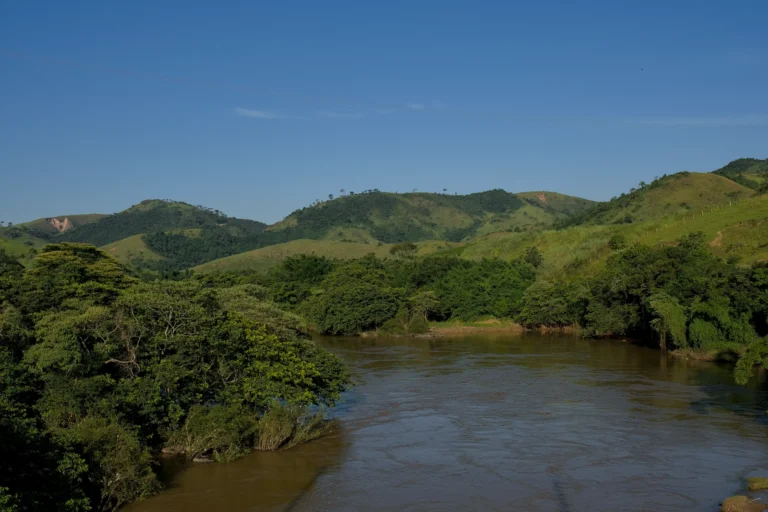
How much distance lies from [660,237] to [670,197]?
55.0m

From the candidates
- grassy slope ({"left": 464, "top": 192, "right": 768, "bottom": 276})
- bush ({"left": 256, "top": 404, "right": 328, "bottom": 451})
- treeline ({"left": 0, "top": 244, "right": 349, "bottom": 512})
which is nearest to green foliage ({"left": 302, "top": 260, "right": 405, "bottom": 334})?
grassy slope ({"left": 464, "top": 192, "right": 768, "bottom": 276})

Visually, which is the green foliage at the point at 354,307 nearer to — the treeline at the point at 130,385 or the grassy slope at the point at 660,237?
the grassy slope at the point at 660,237

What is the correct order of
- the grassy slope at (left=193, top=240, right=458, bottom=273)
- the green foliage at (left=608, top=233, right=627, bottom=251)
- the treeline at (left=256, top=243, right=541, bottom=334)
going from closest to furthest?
the treeline at (left=256, top=243, right=541, bottom=334)
the green foliage at (left=608, top=233, right=627, bottom=251)
the grassy slope at (left=193, top=240, right=458, bottom=273)

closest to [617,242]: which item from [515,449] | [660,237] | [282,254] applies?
[660,237]

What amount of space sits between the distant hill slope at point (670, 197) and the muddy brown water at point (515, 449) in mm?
86905

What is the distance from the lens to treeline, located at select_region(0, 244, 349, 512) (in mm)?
17578

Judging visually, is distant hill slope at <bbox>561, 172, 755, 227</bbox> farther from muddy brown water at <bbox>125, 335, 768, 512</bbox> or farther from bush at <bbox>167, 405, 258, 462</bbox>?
bush at <bbox>167, 405, 258, 462</bbox>

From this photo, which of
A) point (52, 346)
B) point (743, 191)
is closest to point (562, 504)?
point (52, 346)

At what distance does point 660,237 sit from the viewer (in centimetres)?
7781

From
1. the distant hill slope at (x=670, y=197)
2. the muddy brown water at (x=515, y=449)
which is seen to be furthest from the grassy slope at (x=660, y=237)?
the distant hill slope at (x=670, y=197)

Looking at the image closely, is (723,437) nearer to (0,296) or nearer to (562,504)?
(562,504)

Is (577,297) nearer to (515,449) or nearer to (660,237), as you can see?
(660,237)

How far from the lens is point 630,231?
85.3 metres

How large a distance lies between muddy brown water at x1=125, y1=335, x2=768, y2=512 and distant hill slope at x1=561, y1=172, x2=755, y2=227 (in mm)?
86905
